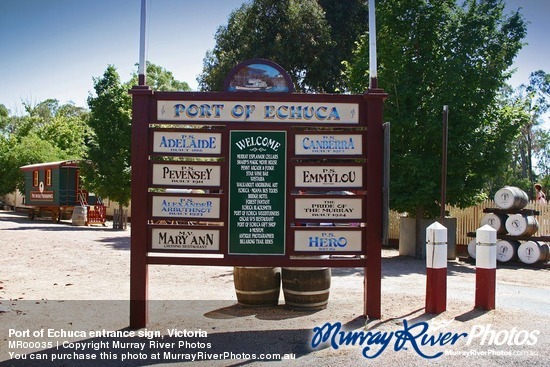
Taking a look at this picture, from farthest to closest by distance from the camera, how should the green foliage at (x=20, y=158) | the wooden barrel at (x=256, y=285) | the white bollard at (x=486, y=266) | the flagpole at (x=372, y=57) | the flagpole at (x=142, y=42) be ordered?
the green foliage at (x=20, y=158) < the wooden barrel at (x=256, y=285) < the white bollard at (x=486, y=266) < the flagpole at (x=372, y=57) < the flagpole at (x=142, y=42)

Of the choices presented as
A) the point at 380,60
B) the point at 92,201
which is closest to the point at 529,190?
the point at 92,201

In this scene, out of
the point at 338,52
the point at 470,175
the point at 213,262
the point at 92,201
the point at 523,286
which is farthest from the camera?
the point at 92,201

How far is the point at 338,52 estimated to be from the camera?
100ft

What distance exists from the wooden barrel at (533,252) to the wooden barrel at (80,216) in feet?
67.5

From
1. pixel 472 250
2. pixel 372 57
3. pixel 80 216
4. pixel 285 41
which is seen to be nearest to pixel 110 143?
pixel 80 216

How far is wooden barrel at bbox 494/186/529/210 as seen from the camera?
50.6 feet

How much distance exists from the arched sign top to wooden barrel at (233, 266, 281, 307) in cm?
246

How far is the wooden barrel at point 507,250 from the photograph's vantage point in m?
15.5

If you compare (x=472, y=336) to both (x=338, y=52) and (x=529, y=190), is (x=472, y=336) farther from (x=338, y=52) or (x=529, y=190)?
(x=529, y=190)

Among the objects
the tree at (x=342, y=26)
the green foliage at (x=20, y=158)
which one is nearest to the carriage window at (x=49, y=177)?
the green foliage at (x=20, y=158)

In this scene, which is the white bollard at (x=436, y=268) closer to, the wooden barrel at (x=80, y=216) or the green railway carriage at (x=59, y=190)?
the wooden barrel at (x=80, y=216)

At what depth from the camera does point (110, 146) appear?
92.8 ft

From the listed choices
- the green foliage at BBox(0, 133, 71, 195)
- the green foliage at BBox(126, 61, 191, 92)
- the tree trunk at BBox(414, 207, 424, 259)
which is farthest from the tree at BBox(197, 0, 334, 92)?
the green foliage at BBox(126, 61, 191, 92)

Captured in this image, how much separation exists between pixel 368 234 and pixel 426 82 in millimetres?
9943
